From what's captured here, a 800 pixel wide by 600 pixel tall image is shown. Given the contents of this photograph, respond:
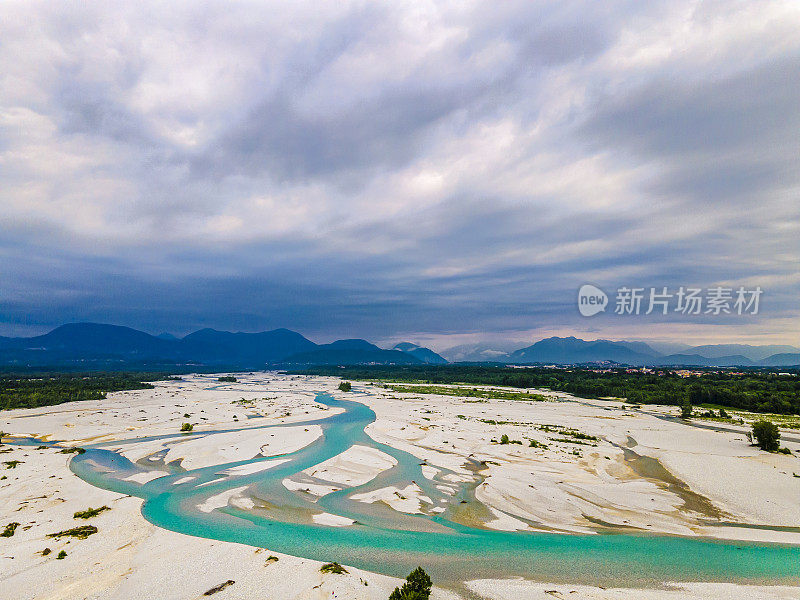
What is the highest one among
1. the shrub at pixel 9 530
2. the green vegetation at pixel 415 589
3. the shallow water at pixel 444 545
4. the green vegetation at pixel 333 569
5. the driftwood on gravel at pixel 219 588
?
the green vegetation at pixel 415 589

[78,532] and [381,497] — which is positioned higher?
[78,532]

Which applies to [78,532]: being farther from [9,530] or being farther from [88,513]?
[9,530]

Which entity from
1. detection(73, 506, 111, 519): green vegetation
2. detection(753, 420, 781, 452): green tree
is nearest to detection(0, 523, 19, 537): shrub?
detection(73, 506, 111, 519): green vegetation

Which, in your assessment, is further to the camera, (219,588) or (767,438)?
(767,438)

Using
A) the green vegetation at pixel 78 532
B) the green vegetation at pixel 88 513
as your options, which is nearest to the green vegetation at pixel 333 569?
the green vegetation at pixel 78 532

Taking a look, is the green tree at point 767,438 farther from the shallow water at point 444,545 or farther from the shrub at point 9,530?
the shrub at point 9,530

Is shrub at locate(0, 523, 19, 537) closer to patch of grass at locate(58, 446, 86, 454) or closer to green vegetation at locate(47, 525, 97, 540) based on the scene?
green vegetation at locate(47, 525, 97, 540)

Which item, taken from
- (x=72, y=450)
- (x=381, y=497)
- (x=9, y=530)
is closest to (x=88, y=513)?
(x=9, y=530)
